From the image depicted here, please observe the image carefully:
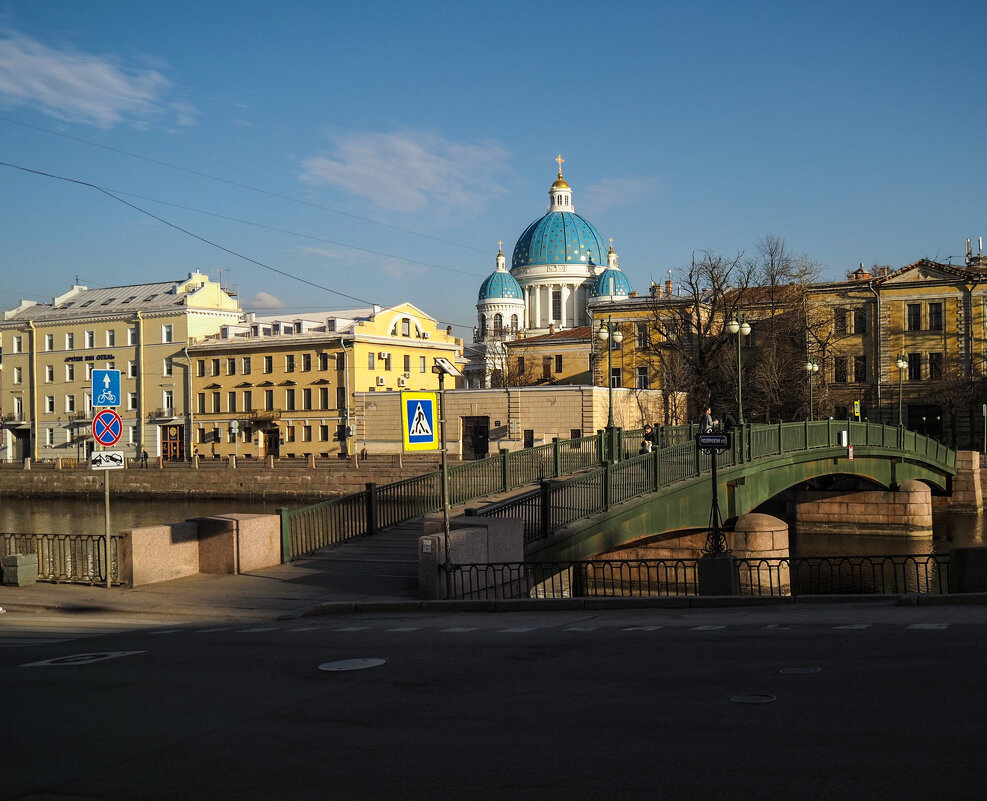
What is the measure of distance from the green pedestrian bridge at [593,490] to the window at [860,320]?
4014 centimetres

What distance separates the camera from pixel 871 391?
72875 mm

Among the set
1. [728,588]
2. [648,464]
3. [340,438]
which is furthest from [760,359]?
[728,588]

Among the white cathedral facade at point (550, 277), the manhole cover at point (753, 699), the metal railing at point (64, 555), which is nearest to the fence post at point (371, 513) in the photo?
the metal railing at point (64, 555)

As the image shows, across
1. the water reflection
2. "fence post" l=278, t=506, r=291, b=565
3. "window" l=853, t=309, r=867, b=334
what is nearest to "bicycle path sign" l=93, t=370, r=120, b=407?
"fence post" l=278, t=506, r=291, b=565

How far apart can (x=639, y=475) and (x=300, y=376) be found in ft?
192

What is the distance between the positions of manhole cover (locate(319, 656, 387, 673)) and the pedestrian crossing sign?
5.47 m

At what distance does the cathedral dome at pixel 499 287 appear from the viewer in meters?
123

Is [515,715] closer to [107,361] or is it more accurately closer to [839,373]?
[839,373]

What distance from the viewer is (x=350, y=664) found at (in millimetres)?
10641

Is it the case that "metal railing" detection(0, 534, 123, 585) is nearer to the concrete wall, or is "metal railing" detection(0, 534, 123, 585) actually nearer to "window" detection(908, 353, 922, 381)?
the concrete wall

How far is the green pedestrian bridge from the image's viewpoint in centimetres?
2034

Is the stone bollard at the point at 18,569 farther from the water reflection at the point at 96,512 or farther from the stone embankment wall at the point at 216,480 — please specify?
the stone embankment wall at the point at 216,480

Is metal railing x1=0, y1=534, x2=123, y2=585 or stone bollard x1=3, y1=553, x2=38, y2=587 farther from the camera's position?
metal railing x1=0, y1=534, x2=123, y2=585

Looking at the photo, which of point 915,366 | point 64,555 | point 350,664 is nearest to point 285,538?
point 64,555
